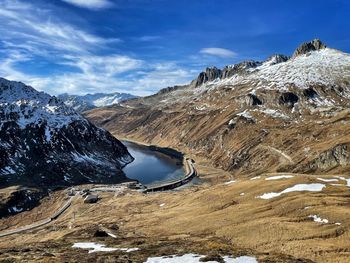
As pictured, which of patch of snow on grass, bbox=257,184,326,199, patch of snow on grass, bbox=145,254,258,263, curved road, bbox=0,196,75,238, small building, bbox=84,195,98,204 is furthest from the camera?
small building, bbox=84,195,98,204

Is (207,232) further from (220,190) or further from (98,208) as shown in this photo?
(98,208)

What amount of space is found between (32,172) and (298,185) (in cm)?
14553

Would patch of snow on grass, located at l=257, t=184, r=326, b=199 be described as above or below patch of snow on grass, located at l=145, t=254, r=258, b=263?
below

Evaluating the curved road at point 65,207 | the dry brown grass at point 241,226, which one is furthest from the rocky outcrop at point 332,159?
the dry brown grass at point 241,226

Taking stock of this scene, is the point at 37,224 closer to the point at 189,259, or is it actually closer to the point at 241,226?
the point at 241,226

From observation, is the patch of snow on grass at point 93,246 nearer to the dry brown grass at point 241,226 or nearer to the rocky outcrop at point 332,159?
the dry brown grass at point 241,226

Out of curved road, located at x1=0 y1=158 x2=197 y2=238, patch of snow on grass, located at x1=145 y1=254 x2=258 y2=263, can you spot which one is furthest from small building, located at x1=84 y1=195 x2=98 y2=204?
patch of snow on grass, located at x1=145 y1=254 x2=258 y2=263

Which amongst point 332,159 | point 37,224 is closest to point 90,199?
point 37,224

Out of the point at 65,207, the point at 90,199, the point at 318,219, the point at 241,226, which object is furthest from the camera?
the point at 65,207

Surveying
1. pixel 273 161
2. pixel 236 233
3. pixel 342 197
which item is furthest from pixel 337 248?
pixel 273 161

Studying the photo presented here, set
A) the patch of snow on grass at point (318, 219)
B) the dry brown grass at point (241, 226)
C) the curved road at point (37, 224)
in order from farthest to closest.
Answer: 1. the curved road at point (37, 224)
2. the patch of snow on grass at point (318, 219)
3. the dry brown grass at point (241, 226)

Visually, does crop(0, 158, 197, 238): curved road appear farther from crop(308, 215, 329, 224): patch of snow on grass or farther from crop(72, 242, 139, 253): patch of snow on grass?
crop(308, 215, 329, 224): patch of snow on grass

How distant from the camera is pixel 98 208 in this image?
126625mm

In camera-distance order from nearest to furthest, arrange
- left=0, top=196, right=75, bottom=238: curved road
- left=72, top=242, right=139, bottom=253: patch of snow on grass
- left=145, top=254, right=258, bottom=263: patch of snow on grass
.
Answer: left=145, top=254, right=258, bottom=263: patch of snow on grass → left=72, top=242, right=139, bottom=253: patch of snow on grass → left=0, top=196, right=75, bottom=238: curved road
